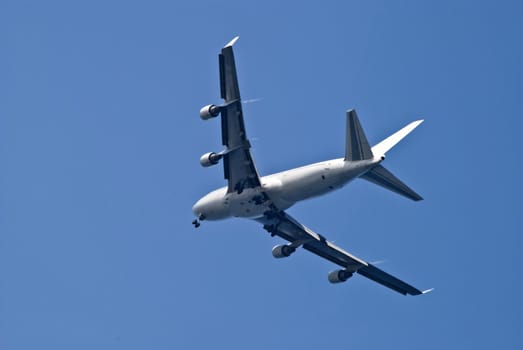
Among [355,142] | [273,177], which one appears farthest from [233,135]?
[355,142]

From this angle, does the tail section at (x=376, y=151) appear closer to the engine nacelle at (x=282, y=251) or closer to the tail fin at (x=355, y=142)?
the tail fin at (x=355, y=142)

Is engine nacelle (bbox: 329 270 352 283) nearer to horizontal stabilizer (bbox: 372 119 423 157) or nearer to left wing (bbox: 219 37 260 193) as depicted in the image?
left wing (bbox: 219 37 260 193)

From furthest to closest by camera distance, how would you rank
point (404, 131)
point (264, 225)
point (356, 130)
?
point (264, 225) < point (404, 131) < point (356, 130)

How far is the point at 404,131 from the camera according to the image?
7388 centimetres

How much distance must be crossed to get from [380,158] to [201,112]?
36.1 feet

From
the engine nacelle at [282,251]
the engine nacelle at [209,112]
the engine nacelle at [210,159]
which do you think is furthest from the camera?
the engine nacelle at [282,251]

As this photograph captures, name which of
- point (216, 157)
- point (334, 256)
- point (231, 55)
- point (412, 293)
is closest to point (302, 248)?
point (334, 256)

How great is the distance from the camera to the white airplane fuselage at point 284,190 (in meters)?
71.4

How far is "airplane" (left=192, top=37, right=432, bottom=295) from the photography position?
7056 cm

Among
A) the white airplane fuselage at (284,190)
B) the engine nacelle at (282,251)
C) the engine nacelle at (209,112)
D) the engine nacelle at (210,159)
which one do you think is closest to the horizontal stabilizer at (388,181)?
the white airplane fuselage at (284,190)

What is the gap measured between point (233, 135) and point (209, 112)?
226cm

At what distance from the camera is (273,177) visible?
2982 inches

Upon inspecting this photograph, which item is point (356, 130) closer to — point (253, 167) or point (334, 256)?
point (253, 167)

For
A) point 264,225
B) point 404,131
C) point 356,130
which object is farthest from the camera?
point 264,225
